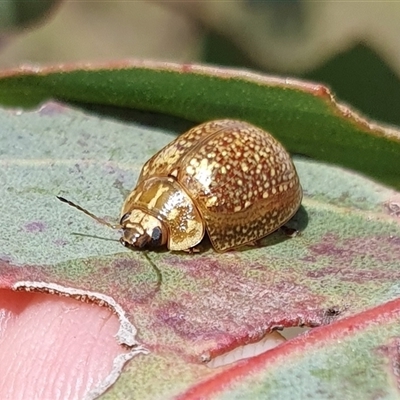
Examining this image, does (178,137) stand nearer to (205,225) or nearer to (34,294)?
(205,225)

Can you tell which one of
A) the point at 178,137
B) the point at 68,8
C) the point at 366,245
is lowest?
the point at 68,8

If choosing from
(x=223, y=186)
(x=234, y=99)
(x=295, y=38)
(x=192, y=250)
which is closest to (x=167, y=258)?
(x=192, y=250)

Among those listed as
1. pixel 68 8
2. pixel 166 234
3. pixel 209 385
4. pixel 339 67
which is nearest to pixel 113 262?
pixel 166 234

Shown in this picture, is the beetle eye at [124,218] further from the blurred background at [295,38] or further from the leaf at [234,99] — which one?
the blurred background at [295,38]

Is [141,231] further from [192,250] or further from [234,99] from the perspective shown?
[234,99]

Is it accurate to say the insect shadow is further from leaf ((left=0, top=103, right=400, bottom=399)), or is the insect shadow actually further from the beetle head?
the beetle head

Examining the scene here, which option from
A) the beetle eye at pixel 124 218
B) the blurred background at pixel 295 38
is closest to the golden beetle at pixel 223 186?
the beetle eye at pixel 124 218
